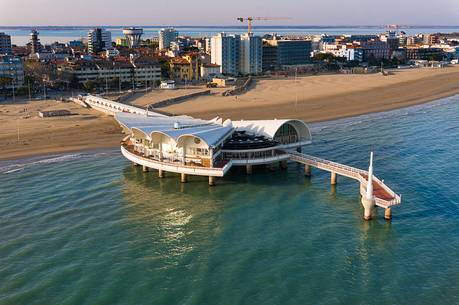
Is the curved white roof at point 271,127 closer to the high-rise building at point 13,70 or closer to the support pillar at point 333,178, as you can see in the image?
the support pillar at point 333,178

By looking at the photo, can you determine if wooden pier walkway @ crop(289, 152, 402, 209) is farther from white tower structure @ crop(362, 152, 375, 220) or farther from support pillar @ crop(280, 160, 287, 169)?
support pillar @ crop(280, 160, 287, 169)

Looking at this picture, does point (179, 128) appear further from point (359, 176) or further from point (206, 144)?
point (359, 176)

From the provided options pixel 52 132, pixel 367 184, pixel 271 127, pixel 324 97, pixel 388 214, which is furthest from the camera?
pixel 324 97

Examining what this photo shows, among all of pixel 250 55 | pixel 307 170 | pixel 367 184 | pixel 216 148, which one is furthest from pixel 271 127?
pixel 250 55

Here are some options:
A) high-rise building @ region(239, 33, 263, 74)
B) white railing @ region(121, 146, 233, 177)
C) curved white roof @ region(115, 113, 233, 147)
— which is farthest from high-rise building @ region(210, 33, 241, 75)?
white railing @ region(121, 146, 233, 177)

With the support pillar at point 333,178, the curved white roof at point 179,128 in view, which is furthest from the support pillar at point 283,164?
the curved white roof at point 179,128
